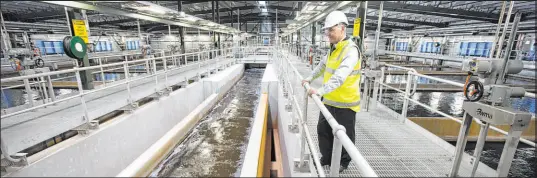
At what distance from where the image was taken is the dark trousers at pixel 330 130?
207 cm

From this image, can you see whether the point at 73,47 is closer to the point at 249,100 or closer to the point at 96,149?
the point at 96,149

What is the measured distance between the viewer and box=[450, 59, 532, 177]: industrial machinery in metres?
1.50

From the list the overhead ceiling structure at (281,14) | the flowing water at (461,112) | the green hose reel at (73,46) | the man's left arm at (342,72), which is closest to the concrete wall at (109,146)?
the green hose reel at (73,46)

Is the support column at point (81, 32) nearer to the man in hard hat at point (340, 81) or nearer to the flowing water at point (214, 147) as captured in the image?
the flowing water at point (214, 147)

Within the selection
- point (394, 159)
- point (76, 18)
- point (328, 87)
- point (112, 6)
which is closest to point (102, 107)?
point (112, 6)

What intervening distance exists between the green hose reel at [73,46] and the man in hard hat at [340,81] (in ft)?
14.5

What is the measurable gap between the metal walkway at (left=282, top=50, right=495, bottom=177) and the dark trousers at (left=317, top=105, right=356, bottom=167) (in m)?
0.15

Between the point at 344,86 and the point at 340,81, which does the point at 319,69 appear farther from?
the point at 340,81

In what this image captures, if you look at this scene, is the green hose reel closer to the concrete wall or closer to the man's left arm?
the concrete wall

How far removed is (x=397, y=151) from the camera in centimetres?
265

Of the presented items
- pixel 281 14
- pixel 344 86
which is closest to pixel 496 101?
pixel 344 86

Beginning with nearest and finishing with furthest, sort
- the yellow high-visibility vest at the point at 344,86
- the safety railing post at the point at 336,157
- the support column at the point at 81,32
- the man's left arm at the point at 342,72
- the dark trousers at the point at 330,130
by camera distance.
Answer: the safety railing post at the point at 336,157 → the man's left arm at the point at 342,72 → the yellow high-visibility vest at the point at 344,86 → the dark trousers at the point at 330,130 → the support column at the point at 81,32

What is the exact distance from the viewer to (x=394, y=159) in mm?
2477

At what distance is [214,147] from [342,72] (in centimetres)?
327
